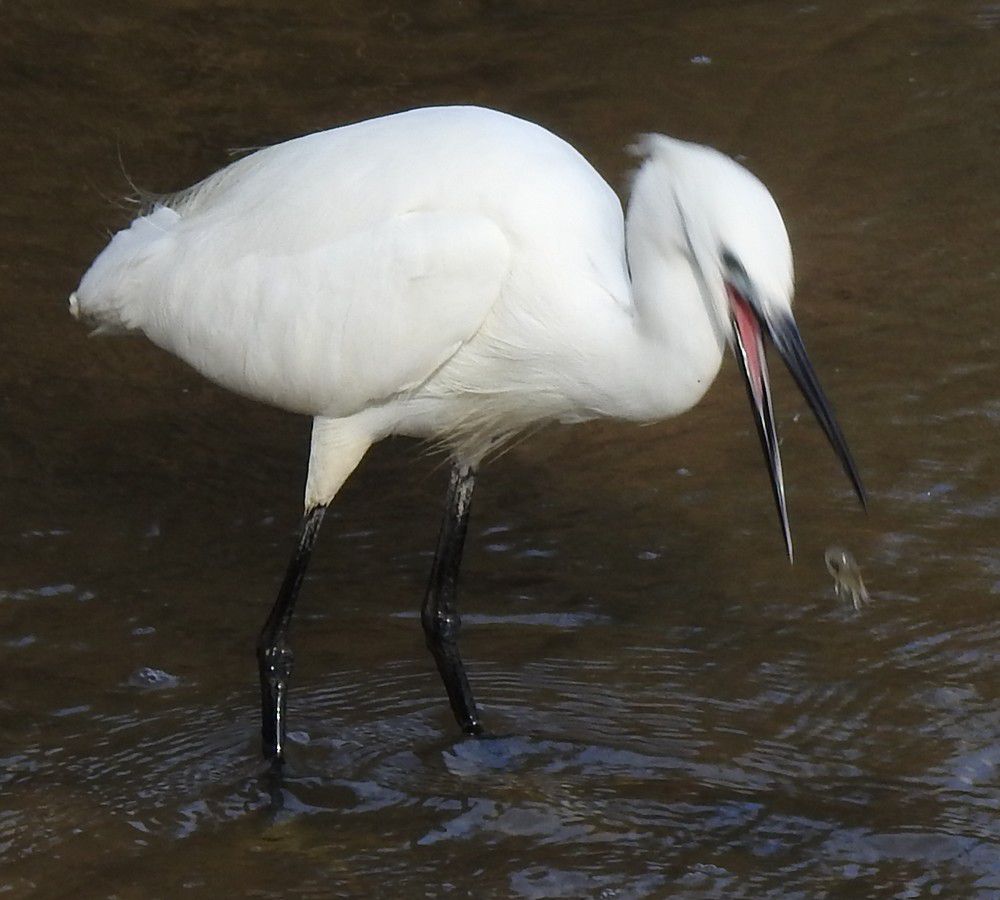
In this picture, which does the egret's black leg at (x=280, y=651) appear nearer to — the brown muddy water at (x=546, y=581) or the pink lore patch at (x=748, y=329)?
the brown muddy water at (x=546, y=581)

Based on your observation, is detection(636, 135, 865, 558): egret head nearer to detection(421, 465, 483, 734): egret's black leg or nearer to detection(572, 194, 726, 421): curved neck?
detection(572, 194, 726, 421): curved neck

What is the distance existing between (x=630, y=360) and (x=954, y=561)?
1.56 meters

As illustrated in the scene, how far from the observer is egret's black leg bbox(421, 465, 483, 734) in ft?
14.7

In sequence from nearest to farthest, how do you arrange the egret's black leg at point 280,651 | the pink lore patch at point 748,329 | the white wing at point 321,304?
the pink lore patch at point 748,329
the white wing at point 321,304
the egret's black leg at point 280,651

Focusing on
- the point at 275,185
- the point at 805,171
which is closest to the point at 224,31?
the point at 805,171

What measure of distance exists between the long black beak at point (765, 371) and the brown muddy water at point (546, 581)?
104cm

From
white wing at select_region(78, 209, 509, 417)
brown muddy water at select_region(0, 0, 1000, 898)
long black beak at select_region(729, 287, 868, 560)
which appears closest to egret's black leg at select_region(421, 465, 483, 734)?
brown muddy water at select_region(0, 0, 1000, 898)

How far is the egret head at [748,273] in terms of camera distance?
3246 mm

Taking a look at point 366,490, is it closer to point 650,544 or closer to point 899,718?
point 650,544

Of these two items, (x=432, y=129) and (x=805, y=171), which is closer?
(x=432, y=129)

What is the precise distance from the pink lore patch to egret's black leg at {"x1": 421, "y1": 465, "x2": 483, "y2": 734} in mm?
1335

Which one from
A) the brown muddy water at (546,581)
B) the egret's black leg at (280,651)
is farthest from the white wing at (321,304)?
the brown muddy water at (546,581)

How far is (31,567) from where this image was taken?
5.00m

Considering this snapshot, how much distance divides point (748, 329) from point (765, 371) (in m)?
0.10
